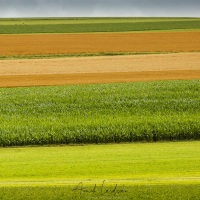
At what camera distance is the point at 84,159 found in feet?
42.1

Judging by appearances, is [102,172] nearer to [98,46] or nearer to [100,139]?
[100,139]

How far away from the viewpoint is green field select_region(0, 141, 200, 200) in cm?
934

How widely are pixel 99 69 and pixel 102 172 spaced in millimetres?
27442

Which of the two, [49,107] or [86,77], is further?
[86,77]

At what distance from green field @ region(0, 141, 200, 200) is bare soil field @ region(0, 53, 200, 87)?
55.2 feet

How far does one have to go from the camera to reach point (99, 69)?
38469 millimetres

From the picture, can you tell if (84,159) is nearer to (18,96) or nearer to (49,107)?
(49,107)

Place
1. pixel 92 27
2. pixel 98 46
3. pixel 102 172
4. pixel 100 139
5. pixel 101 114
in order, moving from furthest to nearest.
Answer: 1. pixel 92 27
2. pixel 98 46
3. pixel 101 114
4. pixel 100 139
5. pixel 102 172

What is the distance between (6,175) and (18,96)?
11.5 m

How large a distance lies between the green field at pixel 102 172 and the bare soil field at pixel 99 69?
1684cm

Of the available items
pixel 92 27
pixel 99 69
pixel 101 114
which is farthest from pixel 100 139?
pixel 92 27

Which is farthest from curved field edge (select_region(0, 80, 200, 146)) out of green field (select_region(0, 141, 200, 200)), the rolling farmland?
green field (select_region(0, 141, 200, 200))

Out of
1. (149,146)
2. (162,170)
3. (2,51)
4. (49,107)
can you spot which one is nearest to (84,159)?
(162,170)

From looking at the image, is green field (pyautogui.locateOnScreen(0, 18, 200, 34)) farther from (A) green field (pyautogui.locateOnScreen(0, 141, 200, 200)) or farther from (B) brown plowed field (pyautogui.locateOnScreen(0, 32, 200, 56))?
(A) green field (pyautogui.locateOnScreen(0, 141, 200, 200))
